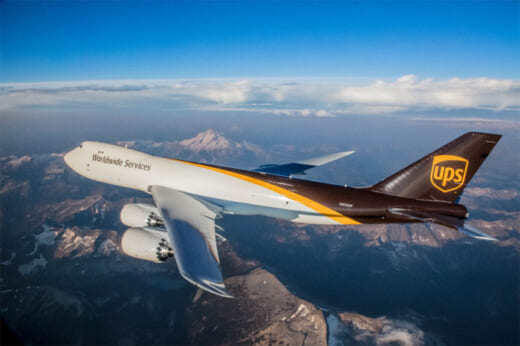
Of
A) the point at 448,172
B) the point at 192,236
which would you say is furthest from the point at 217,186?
the point at 448,172

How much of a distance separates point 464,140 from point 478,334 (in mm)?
81258

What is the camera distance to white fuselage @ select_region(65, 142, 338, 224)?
17.5m

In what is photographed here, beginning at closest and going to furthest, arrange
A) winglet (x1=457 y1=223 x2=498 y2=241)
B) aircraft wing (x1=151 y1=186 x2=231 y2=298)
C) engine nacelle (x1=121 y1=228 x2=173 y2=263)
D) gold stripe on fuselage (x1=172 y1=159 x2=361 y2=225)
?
aircraft wing (x1=151 y1=186 x2=231 y2=298) < winglet (x1=457 y1=223 x2=498 y2=241) < engine nacelle (x1=121 y1=228 x2=173 y2=263) < gold stripe on fuselage (x1=172 y1=159 x2=361 y2=225)

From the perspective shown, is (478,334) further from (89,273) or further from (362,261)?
(89,273)

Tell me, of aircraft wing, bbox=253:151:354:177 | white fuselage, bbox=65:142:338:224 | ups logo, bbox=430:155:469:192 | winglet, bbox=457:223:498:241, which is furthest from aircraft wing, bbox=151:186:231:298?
ups logo, bbox=430:155:469:192

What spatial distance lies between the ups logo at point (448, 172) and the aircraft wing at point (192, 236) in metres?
16.1

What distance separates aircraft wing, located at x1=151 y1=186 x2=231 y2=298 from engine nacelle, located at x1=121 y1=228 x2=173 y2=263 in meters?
1.39

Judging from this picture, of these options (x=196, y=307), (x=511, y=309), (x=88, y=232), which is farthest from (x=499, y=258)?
(x=88, y=232)

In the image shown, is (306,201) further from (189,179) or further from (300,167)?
(189,179)

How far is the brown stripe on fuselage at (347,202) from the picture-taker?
15.4m

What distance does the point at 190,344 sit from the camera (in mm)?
44438

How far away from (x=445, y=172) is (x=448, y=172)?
161mm

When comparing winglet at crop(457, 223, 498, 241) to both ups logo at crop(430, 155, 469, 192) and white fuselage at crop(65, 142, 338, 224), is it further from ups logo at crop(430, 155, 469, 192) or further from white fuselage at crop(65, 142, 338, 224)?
white fuselage at crop(65, 142, 338, 224)

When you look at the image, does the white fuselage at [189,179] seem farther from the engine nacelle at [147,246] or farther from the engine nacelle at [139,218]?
the engine nacelle at [147,246]
